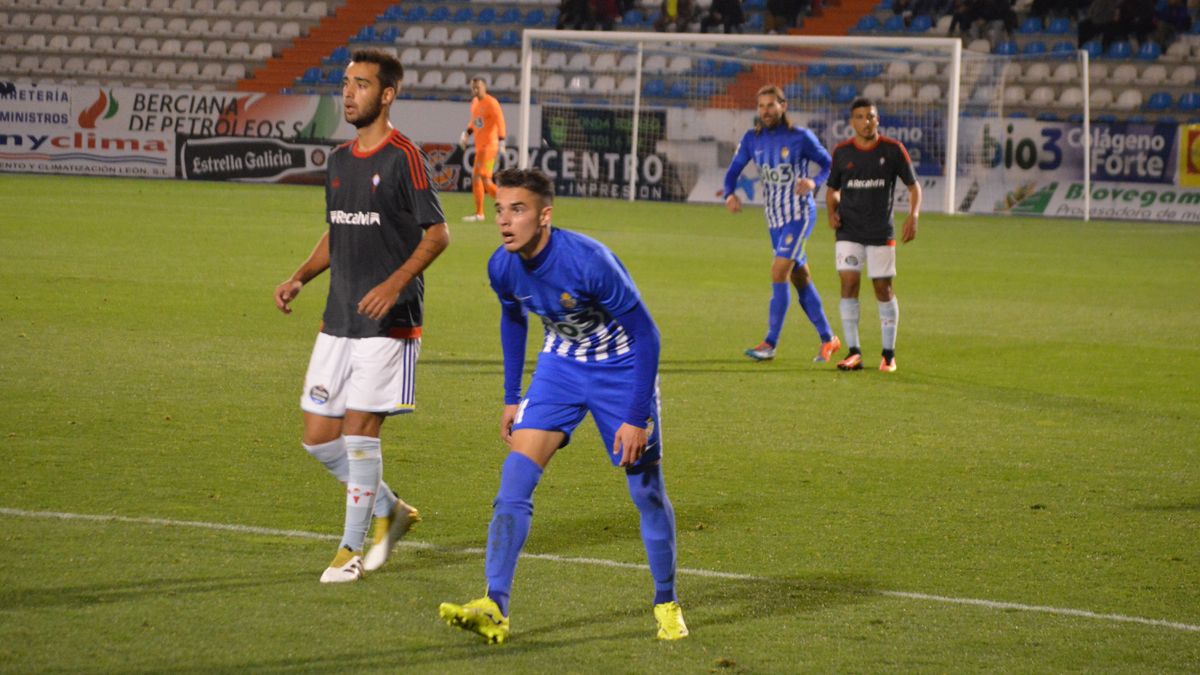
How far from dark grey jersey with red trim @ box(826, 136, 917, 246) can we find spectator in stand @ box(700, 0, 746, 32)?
21.2 metres

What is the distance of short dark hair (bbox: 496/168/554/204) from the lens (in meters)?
4.66

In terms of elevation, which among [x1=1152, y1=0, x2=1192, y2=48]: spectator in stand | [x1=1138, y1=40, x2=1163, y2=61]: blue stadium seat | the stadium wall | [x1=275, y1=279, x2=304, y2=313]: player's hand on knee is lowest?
[x1=275, y1=279, x2=304, y2=313]: player's hand on knee

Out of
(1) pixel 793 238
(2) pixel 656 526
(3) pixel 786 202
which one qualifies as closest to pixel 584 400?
(2) pixel 656 526

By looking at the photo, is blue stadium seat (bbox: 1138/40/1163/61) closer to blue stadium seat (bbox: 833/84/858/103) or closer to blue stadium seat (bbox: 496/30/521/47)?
blue stadium seat (bbox: 833/84/858/103)

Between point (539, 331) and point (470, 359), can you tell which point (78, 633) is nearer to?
point (470, 359)

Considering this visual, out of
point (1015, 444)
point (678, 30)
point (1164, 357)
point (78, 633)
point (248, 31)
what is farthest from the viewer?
point (248, 31)

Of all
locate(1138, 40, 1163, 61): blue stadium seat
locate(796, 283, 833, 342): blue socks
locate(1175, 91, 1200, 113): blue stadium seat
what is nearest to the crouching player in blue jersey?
locate(796, 283, 833, 342): blue socks

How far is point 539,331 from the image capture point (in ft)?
40.6

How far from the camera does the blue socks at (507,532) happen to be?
4.65 meters

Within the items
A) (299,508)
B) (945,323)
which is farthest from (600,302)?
(945,323)

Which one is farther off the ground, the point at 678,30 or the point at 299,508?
the point at 678,30

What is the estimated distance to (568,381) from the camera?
482 centimetres

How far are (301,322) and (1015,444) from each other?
613 cm

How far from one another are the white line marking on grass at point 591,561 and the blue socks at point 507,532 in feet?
3.18
